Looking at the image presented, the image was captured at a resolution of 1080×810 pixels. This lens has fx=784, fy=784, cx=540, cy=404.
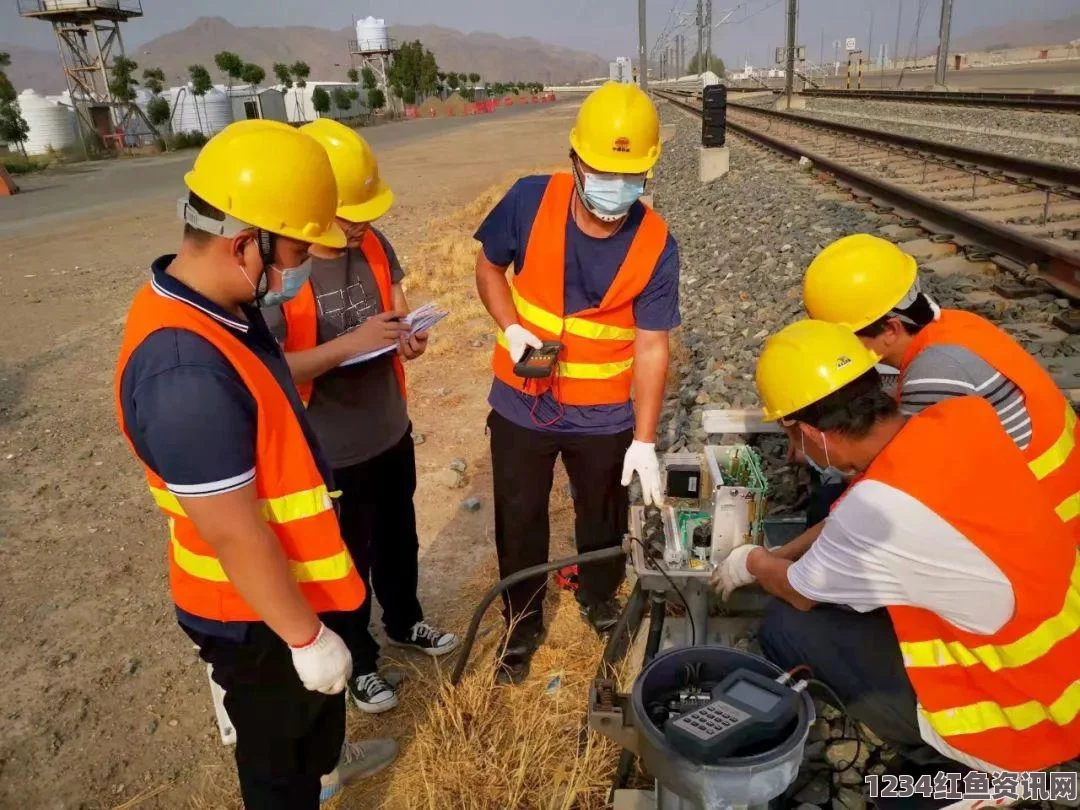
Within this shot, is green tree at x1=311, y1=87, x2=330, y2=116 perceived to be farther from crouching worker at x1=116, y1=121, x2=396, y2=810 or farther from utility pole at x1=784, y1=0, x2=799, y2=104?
crouching worker at x1=116, y1=121, x2=396, y2=810

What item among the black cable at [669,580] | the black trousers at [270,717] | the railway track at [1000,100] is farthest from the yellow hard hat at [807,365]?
the railway track at [1000,100]

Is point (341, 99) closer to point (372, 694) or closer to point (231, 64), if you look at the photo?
point (231, 64)

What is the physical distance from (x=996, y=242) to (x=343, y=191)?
5.66 metres

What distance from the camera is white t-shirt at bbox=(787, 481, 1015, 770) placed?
1.91 meters

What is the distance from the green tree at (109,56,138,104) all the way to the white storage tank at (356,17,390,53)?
39.7 metres

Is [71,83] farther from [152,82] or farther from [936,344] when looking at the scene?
[936,344]

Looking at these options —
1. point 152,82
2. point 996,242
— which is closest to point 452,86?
point 152,82

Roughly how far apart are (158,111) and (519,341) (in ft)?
174

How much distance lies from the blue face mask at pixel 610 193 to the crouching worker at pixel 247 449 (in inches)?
46.1

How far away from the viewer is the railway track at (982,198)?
18.4 ft

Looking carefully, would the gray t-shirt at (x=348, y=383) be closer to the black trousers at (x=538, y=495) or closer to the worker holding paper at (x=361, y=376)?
the worker holding paper at (x=361, y=376)

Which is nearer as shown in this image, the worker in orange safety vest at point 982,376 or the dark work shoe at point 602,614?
the worker in orange safety vest at point 982,376

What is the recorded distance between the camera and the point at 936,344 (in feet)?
8.25

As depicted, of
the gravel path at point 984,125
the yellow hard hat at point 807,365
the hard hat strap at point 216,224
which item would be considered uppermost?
the hard hat strap at point 216,224
